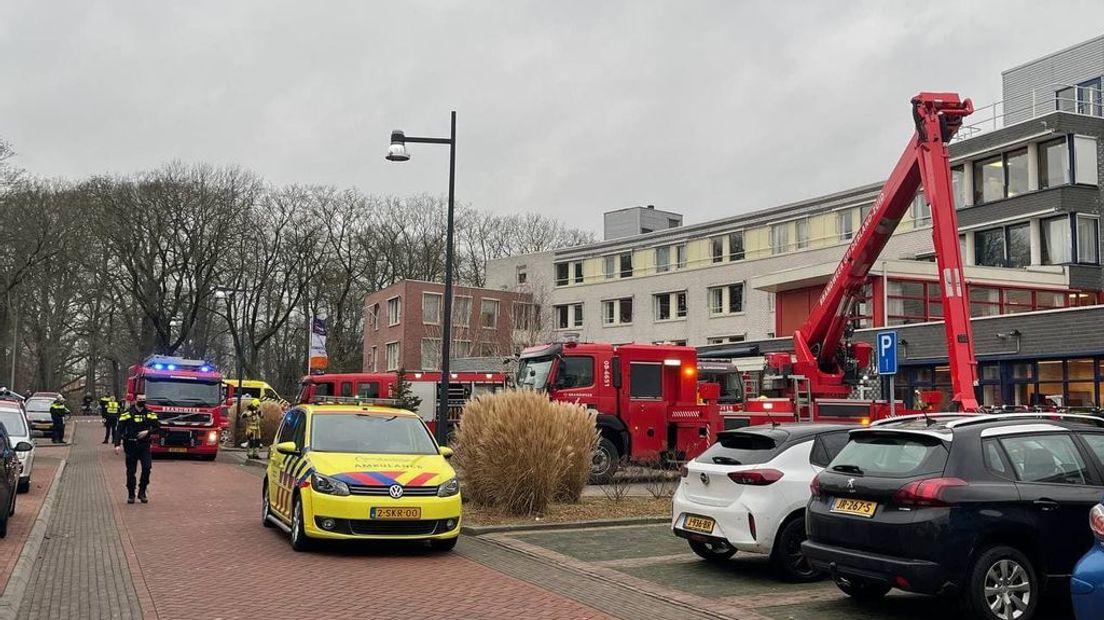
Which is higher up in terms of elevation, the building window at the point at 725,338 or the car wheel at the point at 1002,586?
the building window at the point at 725,338

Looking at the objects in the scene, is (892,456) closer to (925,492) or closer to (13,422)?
(925,492)

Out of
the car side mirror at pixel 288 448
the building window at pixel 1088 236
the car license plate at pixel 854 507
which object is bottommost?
the car license plate at pixel 854 507

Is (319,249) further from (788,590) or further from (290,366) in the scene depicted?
(788,590)

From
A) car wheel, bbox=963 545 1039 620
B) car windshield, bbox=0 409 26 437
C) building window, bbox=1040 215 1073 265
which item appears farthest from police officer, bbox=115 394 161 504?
building window, bbox=1040 215 1073 265

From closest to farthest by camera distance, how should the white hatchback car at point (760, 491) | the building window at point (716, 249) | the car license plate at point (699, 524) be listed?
1. the white hatchback car at point (760, 491)
2. the car license plate at point (699, 524)
3. the building window at point (716, 249)

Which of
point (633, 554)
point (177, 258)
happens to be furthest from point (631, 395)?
point (177, 258)

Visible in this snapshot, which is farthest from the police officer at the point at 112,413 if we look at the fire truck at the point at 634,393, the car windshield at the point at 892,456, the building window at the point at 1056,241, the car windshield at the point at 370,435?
the building window at the point at 1056,241

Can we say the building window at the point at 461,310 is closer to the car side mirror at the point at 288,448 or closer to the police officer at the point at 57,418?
the police officer at the point at 57,418

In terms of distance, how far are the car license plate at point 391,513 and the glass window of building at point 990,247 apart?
112 feet

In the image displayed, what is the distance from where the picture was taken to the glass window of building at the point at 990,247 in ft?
129

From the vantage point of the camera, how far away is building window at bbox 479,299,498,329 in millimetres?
60244

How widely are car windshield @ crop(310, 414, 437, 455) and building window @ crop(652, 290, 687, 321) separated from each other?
1719 inches

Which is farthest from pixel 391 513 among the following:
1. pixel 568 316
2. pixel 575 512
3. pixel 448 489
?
pixel 568 316

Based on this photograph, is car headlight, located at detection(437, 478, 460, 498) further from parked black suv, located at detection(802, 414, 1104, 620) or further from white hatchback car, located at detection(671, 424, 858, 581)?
parked black suv, located at detection(802, 414, 1104, 620)
